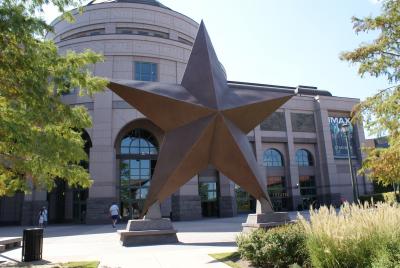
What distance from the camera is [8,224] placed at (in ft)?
110

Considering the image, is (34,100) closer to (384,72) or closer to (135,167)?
(384,72)

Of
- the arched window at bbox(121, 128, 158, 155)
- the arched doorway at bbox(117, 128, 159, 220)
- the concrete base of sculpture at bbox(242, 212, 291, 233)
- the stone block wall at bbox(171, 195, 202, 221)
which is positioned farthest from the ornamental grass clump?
the arched window at bbox(121, 128, 158, 155)

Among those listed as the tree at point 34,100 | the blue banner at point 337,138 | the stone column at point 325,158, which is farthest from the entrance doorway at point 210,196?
the tree at point 34,100

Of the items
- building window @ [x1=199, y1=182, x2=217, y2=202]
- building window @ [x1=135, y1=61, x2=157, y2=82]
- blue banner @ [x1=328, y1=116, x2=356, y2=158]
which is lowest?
building window @ [x1=199, y1=182, x2=217, y2=202]

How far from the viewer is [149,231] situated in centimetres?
1305

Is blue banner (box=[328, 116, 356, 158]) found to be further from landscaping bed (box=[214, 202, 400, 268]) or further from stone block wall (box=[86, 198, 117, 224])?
landscaping bed (box=[214, 202, 400, 268])

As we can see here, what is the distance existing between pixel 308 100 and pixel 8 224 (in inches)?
1463

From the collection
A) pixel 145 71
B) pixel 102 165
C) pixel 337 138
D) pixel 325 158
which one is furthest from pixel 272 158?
pixel 102 165

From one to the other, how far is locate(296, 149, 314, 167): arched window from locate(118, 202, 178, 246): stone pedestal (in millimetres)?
33637

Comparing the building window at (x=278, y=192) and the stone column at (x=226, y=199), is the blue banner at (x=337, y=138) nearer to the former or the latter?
the building window at (x=278, y=192)

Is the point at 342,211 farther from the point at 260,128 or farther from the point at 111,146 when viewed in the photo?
the point at 260,128

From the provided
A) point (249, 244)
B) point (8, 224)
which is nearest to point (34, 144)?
point (249, 244)

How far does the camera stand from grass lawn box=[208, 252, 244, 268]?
8.50 m

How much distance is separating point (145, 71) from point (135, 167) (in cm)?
905
